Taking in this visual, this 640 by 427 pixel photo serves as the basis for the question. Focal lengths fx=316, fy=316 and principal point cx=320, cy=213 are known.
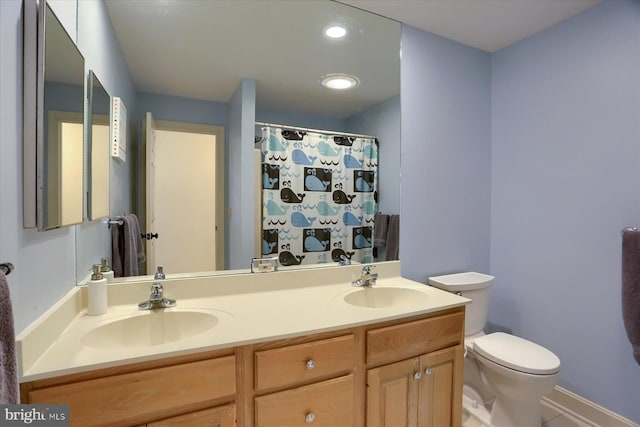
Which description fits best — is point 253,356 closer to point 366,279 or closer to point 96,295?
point 96,295

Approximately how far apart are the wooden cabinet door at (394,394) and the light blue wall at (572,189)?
1.22 meters

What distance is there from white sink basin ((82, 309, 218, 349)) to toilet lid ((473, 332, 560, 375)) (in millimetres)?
1429

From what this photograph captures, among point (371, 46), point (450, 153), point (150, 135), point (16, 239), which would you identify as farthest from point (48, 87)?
point (450, 153)

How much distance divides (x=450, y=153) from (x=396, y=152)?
43 centimetres

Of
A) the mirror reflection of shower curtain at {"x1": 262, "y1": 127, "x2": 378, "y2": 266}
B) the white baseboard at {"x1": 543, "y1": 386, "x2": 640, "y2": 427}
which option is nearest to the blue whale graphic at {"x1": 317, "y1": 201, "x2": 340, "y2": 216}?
the mirror reflection of shower curtain at {"x1": 262, "y1": 127, "x2": 378, "y2": 266}

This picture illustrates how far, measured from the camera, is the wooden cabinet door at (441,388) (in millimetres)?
1410

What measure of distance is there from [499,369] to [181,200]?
182cm

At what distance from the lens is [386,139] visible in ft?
6.44

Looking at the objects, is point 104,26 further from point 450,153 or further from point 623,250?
point 623,250

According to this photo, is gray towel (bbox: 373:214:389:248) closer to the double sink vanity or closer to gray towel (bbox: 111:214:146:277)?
the double sink vanity

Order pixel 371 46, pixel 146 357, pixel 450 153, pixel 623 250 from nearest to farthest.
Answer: pixel 146 357 → pixel 623 250 → pixel 371 46 → pixel 450 153

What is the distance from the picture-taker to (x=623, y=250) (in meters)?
1.57

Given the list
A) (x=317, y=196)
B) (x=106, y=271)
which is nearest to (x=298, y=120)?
(x=317, y=196)

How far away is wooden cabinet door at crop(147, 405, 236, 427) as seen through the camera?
3.12 feet
